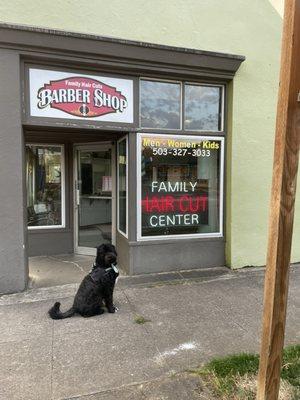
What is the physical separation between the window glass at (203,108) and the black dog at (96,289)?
2643mm

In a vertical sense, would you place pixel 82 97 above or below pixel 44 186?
above

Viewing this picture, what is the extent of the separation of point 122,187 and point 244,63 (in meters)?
2.79

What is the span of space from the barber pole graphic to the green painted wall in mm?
731

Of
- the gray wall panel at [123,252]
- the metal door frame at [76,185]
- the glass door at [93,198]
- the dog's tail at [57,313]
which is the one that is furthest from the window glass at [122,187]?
the dog's tail at [57,313]

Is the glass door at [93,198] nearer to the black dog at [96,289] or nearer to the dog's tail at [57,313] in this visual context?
the black dog at [96,289]

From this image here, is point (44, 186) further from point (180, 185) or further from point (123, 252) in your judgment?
point (180, 185)

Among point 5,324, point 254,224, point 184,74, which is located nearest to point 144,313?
point 5,324

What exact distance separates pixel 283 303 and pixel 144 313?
2.09m

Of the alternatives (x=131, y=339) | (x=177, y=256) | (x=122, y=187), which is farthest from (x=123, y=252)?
(x=131, y=339)

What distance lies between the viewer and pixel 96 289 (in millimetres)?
3662

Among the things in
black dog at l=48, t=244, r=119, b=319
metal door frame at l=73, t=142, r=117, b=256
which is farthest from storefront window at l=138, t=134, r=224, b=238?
black dog at l=48, t=244, r=119, b=319

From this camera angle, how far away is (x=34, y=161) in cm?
634

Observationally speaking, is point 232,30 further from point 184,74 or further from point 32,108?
point 32,108

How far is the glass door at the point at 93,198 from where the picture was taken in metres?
6.25
